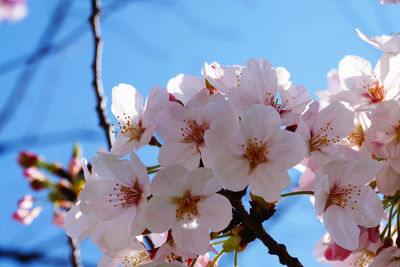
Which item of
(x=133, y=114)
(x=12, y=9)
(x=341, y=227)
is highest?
(x=12, y=9)

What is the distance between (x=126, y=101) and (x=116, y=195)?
1.11ft

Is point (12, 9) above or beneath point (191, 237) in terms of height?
above

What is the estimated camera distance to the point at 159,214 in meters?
1.17

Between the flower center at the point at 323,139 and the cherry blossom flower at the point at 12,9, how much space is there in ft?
17.4

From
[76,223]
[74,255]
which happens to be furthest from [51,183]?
[76,223]

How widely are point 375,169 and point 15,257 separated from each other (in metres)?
1.54

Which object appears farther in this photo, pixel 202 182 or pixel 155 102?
pixel 155 102

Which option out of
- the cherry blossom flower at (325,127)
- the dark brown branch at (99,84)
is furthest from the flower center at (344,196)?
the dark brown branch at (99,84)

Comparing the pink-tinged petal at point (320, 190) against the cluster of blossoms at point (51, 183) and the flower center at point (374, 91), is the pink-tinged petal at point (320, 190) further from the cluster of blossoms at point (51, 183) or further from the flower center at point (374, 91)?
the cluster of blossoms at point (51, 183)

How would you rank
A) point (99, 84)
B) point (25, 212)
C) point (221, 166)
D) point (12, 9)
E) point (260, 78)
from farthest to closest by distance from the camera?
1. point (12, 9)
2. point (25, 212)
3. point (99, 84)
4. point (260, 78)
5. point (221, 166)

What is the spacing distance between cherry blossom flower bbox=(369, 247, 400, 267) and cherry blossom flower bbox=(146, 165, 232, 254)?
18.8 inches

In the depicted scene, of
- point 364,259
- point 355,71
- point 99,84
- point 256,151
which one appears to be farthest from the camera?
point 99,84

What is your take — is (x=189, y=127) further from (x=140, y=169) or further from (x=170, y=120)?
(x=140, y=169)

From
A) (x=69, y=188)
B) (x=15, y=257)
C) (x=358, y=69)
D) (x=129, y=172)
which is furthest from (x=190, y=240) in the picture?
(x=69, y=188)
